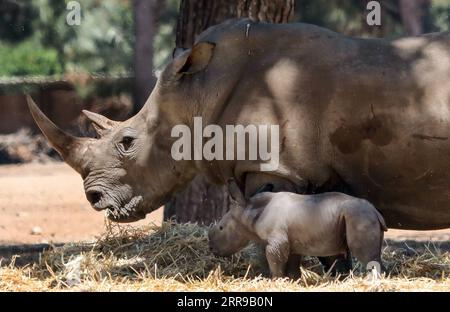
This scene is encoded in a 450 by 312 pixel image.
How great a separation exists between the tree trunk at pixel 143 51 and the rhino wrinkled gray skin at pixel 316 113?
12.4 meters

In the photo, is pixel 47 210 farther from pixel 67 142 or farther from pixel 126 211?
pixel 126 211

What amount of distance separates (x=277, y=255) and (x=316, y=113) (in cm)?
96

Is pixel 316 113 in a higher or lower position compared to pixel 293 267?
higher

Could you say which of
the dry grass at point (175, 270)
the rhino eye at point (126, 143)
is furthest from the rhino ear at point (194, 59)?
the dry grass at point (175, 270)

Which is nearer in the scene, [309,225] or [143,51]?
[309,225]

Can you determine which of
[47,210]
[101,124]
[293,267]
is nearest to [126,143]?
[101,124]

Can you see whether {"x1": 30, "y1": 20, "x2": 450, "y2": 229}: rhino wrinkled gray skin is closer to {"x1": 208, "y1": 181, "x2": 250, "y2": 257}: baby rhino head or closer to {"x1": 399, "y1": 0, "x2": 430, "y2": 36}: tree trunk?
{"x1": 208, "y1": 181, "x2": 250, "y2": 257}: baby rhino head

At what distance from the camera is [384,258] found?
7672mm

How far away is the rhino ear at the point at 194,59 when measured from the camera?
702 cm

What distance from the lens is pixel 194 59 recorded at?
7.11 meters

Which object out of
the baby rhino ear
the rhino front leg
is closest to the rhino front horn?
A: the baby rhino ear

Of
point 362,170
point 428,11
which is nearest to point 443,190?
point 362,170
